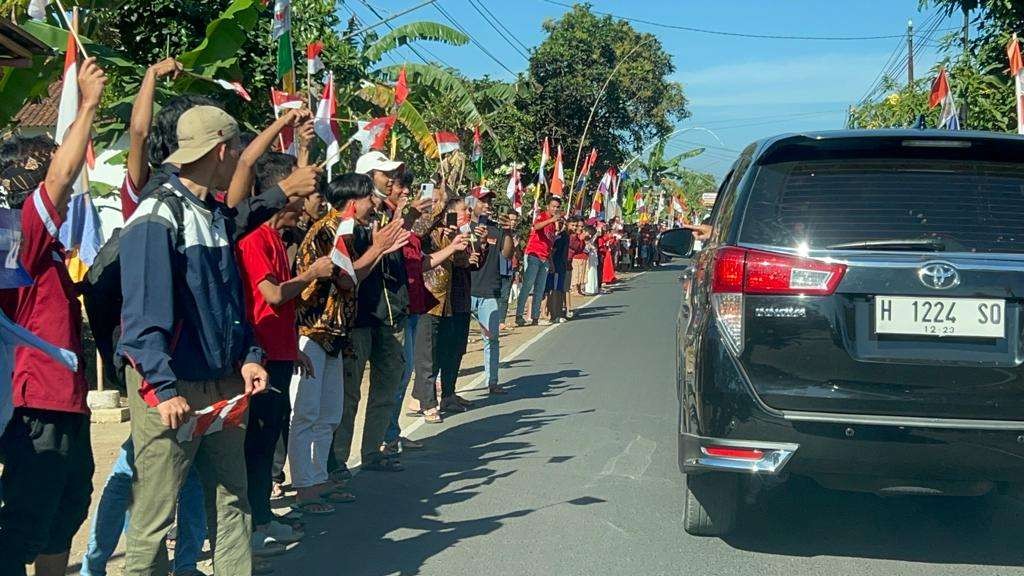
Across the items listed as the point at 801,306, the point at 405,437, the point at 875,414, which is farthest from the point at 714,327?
the point at 405,437

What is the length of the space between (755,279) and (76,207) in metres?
3.04

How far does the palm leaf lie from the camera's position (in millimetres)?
19688

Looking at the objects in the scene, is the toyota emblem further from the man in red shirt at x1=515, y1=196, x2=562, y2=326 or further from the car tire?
the man in red shirt at x1=515, y1=196, x2=562, y2=326

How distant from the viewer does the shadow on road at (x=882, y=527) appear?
5.47m

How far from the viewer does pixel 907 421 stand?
15.3 ft

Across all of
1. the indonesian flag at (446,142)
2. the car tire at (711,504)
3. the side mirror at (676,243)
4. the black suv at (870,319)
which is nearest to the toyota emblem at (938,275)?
the black suv at (870,319)

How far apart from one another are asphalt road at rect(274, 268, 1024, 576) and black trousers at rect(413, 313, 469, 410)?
458mm

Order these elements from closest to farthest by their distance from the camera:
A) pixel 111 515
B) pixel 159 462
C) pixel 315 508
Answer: pixel 159 462 → pixel 111 515 → pixel 315 508

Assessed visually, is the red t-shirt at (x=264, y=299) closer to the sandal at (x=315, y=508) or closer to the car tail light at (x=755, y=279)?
the sandal at (x=315, y=508)

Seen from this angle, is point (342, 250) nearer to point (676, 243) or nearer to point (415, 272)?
point (676, 243)

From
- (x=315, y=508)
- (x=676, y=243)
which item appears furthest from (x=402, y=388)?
(x=676, y=243)

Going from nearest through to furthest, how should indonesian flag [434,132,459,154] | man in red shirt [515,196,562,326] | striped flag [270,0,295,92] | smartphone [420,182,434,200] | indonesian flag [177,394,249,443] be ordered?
indonesian flag [177,394,249,443] → smartphone [420,182,434,200] → striped flag [270,0,295,92] → indonesian flag [434,132,459,154] → man in red shirt [515,196,562,326]

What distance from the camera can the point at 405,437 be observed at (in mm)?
8719

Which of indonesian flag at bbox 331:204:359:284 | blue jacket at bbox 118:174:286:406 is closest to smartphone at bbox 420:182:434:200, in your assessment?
indonesian flag at bbox 331:204:359:284
